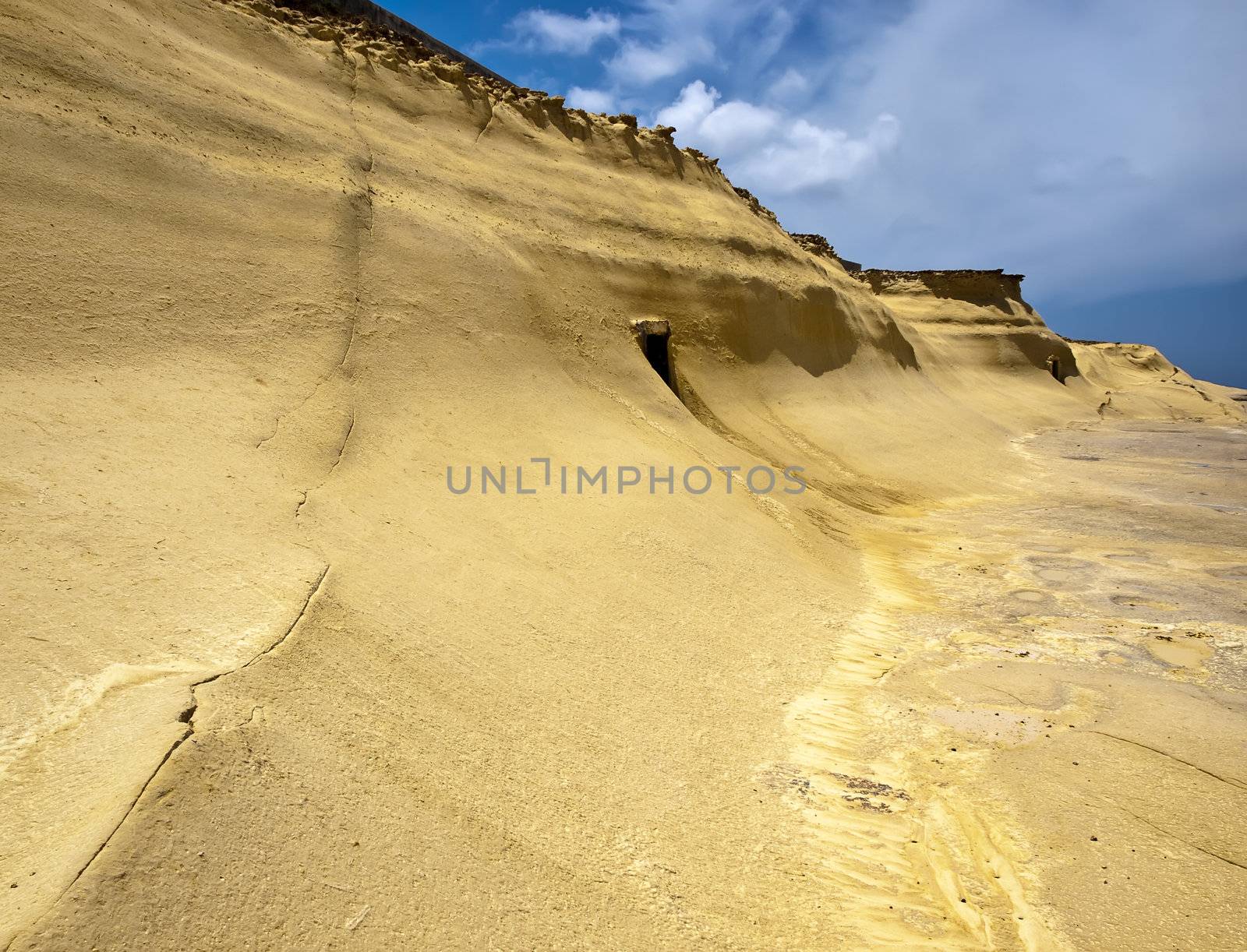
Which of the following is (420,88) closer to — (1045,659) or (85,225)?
(85,225)

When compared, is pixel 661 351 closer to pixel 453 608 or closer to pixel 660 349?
pixel 660 349

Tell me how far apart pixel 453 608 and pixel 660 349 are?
6.64 meters

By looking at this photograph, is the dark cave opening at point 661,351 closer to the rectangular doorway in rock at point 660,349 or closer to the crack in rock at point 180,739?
the rectangular doorway in rock at point 660,349

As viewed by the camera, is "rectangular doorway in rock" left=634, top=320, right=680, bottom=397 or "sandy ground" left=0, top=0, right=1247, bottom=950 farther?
"rectangular doorway in rock" left=634, top=320, right=680, bottom=397

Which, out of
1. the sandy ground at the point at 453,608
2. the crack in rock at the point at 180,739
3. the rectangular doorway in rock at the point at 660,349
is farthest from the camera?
the rectangular doorway in rock at the point at 660,349

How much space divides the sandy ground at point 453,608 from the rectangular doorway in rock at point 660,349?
211mm

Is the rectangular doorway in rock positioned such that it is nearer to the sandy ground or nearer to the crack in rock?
the sandy ground

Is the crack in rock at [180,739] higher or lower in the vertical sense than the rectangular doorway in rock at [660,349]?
lower

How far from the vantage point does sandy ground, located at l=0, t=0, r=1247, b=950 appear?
2447 millimetres

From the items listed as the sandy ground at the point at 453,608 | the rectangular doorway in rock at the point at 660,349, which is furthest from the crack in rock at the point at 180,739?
the rectangular doorway in rock at the point at 660,349

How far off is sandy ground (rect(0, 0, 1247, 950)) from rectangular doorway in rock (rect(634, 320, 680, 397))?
0.21m

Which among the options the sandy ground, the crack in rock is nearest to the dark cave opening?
the sandy ground

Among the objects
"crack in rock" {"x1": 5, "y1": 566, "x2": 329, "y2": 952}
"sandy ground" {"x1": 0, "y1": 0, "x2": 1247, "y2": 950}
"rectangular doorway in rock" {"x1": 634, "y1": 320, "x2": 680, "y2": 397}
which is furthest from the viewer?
"rectangular doorway in rock" {"x1": 634, "y1": 320, "x2": 680, "y2": 397}

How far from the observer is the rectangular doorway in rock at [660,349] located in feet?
32.5
